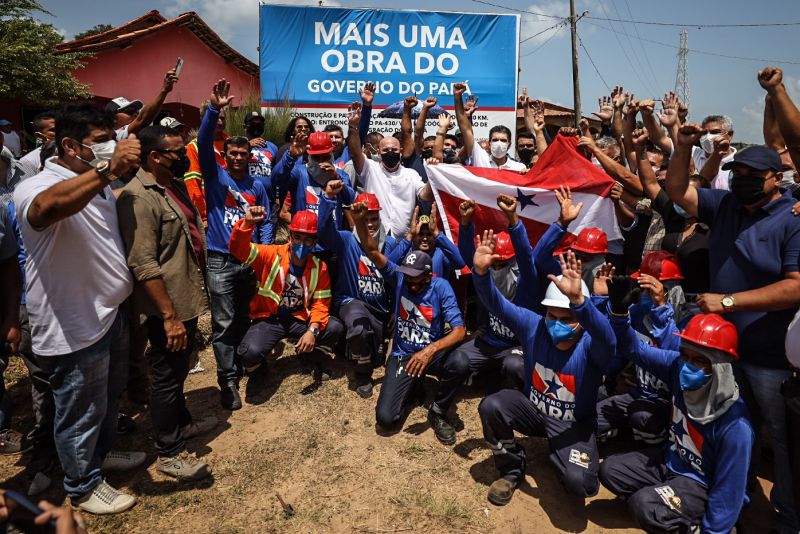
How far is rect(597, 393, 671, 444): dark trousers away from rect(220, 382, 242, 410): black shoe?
137 inches

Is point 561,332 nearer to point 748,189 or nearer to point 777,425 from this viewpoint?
point 777,425

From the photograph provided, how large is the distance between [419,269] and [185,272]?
2119mm

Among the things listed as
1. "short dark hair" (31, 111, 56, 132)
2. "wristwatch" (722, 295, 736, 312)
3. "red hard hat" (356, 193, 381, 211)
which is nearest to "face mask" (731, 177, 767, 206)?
"wristwatch" (722, 295, 736, 312)

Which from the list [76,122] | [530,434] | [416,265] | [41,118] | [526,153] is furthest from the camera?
[526,153]

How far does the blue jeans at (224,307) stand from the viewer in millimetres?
5117

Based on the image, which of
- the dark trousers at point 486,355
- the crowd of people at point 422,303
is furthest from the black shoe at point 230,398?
the dark trousers at point 486,355

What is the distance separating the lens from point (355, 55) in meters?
11.9

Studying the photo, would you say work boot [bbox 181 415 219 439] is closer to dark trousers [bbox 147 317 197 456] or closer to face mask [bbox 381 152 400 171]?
dark trousers [bbox 147 317 197 456]

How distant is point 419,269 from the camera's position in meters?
4.91

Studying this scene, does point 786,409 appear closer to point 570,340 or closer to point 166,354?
point 570,340

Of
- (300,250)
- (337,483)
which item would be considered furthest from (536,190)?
(337,483)

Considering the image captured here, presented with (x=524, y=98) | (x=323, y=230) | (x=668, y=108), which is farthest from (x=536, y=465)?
(x=524, y=98)

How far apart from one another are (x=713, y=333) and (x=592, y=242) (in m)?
2.01

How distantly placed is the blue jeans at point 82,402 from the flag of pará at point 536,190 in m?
3.78
